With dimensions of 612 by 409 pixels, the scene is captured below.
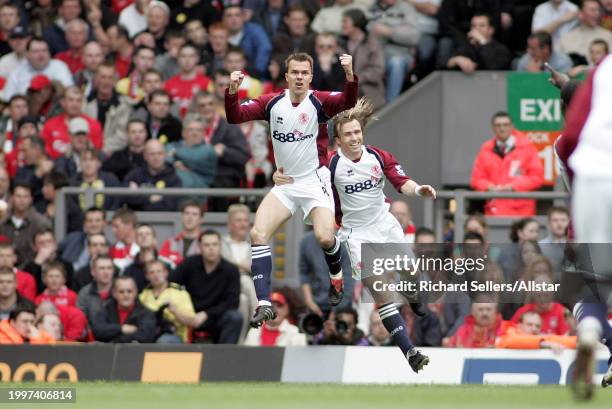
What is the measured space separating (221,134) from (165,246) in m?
1.69

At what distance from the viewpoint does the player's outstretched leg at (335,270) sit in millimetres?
14453

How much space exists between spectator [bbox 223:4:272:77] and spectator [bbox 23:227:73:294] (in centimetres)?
404

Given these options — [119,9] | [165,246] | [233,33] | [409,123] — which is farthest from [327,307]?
[119,9]

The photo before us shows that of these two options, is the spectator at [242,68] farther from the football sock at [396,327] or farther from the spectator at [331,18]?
the football sock at [396,327]

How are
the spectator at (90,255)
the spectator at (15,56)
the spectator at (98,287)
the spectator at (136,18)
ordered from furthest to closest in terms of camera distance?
1. the spectator at (136,18)
2. the spectator at (15,56)
3. the spectator at (90,255)
4. the spectator at (98,287)

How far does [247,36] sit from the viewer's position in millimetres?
20969

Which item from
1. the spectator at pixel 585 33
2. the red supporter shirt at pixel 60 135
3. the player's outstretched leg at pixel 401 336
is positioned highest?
the spectator at pixel 585 33

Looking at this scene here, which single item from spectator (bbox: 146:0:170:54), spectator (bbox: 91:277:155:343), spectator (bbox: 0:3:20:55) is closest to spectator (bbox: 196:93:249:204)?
spectator (bbox: 91:277:155:343)

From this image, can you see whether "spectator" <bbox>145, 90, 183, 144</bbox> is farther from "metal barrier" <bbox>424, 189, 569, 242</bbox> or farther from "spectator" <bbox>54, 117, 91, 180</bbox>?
"metal barrier" <bbox>424, 189, 569, 242</bbox>

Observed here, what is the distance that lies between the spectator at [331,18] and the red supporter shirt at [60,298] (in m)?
5.31

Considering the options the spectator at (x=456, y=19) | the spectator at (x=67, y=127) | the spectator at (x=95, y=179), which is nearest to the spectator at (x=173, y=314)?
the spectator at (x=95, y=179)

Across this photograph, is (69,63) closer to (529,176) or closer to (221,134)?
(221,134)

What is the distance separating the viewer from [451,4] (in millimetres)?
20766

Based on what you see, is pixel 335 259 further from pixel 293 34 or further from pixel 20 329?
pixel 293 34
